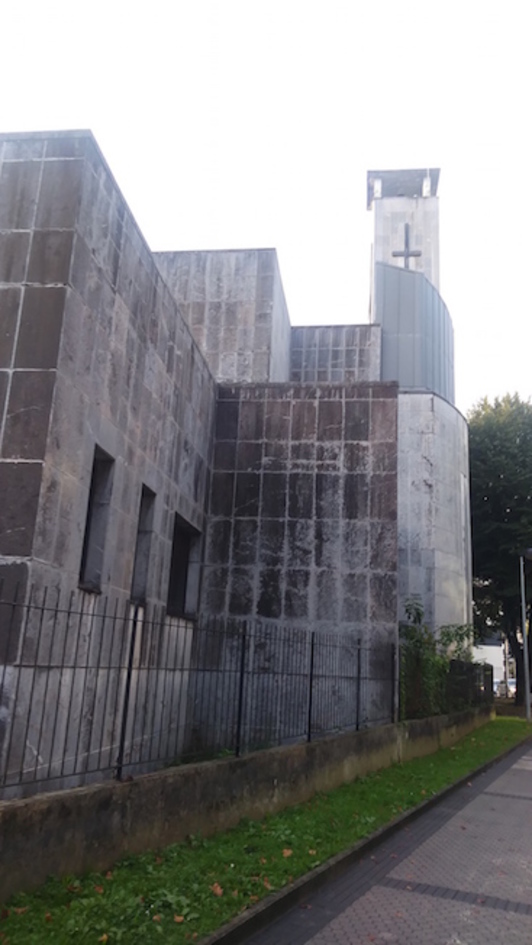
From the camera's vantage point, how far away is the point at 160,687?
417 inches

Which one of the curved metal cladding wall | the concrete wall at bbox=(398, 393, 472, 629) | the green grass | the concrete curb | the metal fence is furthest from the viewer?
the curved metal cladding wall

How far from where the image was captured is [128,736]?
30.5 ft

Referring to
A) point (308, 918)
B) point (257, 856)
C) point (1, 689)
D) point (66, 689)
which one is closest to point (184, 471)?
point (66, 689)

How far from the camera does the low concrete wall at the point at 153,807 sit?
463 cm

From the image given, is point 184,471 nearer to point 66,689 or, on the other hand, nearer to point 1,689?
point 66,689

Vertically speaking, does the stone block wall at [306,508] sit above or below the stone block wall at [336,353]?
below

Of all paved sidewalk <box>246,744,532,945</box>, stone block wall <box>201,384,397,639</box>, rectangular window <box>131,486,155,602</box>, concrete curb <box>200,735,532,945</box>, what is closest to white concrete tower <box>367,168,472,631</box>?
stone block wall <box>201,384,397,639</box>

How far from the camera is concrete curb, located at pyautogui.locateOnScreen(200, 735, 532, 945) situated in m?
4.55

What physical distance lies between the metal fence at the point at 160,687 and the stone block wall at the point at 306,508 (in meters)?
0.55

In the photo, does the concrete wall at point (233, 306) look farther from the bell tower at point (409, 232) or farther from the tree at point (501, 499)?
the tree at point (501, 499)

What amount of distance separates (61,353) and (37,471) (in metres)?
1.25

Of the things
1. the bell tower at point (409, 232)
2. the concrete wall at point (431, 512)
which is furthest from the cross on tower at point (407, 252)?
the concrete wall at point (431, 512)

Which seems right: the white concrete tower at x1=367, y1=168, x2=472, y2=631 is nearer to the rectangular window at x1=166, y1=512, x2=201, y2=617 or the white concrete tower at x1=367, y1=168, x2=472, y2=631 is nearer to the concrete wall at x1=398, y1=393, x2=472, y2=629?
the concrete wall at x1=398, y1=393, x2=472, y2=629

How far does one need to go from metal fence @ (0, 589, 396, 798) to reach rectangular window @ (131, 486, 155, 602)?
28 centimetres
